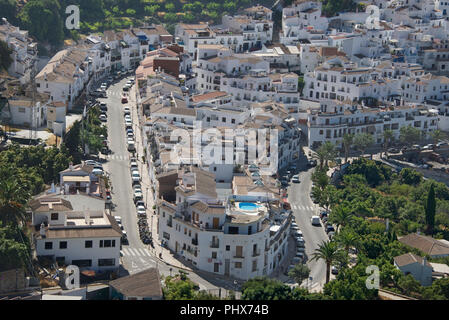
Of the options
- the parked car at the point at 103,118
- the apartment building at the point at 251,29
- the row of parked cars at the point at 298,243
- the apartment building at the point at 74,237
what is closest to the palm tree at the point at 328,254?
the row of parked cars at the point at 298,243

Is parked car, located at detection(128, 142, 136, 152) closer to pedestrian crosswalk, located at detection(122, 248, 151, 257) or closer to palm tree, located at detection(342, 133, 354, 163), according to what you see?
pedestrian crosswalk, located at detection(122, 248, 151, 257)

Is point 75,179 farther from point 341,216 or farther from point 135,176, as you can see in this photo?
point 341,216

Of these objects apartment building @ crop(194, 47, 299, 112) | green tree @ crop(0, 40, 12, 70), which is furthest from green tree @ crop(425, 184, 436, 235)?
green tree @ crop(0, 40, 12, 70)

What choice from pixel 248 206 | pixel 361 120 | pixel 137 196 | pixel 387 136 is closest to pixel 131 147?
pixel 137 196

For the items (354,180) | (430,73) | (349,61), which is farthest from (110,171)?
(430,73)

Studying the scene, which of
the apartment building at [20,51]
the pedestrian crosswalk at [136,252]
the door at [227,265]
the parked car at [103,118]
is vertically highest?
the apartment building at [20,51]

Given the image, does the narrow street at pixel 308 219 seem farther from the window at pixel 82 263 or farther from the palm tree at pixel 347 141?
the window at pixel 82 263
